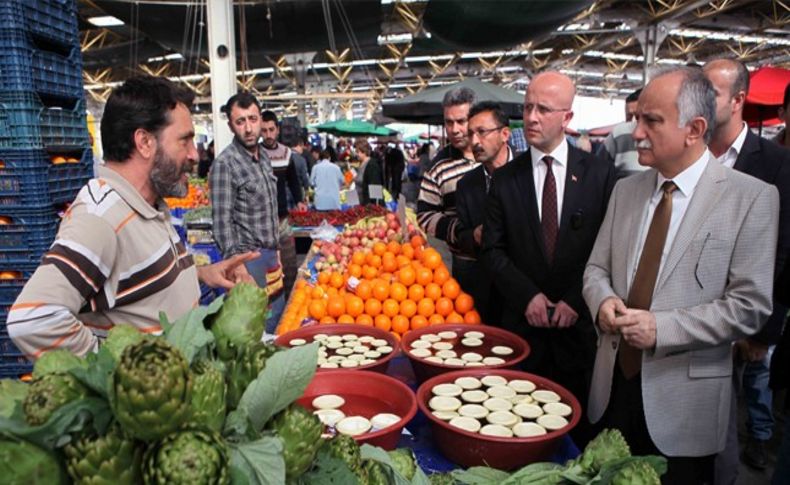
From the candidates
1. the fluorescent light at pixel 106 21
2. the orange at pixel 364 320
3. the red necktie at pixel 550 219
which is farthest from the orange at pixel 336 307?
the fluorescent light at pixel 106 21

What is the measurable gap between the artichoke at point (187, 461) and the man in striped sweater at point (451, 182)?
2.61m

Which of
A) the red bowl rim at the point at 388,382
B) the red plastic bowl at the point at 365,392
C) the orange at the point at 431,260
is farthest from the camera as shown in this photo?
the orange at the point at 431,260

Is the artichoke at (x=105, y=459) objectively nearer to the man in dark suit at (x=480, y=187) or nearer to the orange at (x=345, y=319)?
the orange at (x=345, y=319)

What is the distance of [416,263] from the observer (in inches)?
109

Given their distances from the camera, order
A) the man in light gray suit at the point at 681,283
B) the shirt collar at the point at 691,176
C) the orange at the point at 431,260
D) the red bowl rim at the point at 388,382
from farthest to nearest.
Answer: the orange at the point at 431,260, the shirt collar at the point at 691,176, the man in light gray suit at the point at 681,283, the red bowl rim at the point at 388,382

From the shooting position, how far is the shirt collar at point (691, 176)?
166 cm

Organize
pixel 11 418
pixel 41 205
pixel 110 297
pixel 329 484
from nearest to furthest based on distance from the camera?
pixel 11 418 → pixel 329 484 → pixel 110 297 → pixel 41 205

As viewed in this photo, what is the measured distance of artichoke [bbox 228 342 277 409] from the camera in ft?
2.38

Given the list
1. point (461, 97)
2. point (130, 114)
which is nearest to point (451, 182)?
point (461, 97)

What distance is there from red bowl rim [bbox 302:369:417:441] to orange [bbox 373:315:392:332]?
756 mm

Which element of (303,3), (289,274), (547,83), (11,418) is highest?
(303,3)

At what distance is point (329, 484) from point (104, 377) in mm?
346

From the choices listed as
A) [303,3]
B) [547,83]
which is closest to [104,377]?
[547,83]

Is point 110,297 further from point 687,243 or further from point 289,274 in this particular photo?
point 289,274
